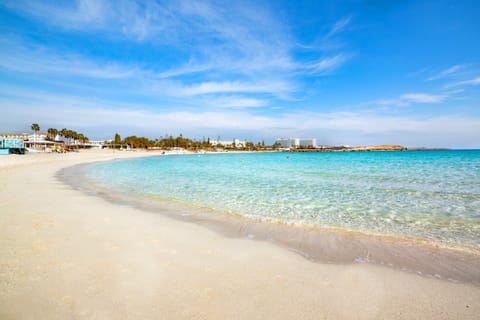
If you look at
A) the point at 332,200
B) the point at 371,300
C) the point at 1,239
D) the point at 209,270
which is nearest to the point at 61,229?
the point at 1,239

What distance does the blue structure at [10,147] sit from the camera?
156 feet

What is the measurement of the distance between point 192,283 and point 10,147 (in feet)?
234

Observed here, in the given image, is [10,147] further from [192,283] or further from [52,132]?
[192,283]

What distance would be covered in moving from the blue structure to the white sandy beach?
60548mm

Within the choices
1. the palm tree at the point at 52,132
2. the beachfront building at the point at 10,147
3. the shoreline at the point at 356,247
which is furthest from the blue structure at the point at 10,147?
the shoreline at the point at 356,247

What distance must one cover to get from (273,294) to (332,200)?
7404 mm

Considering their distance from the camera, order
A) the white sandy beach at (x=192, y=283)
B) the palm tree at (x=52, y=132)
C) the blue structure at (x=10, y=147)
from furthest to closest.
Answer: the palm tree at (x=52, y=132), the blue structure at (x=10, y=147), the white sandy beach at (x=192, y=283)

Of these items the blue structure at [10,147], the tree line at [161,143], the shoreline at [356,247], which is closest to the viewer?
the shoreline at [356,247]

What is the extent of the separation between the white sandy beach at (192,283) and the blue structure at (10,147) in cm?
6055

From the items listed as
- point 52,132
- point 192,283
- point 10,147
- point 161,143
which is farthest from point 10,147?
point 161,143

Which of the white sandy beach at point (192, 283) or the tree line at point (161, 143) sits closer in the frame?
the white sandy beach at point (192, 283)

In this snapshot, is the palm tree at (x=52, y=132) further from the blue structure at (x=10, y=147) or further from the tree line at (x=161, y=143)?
the blue structure at (x=10, y=147)

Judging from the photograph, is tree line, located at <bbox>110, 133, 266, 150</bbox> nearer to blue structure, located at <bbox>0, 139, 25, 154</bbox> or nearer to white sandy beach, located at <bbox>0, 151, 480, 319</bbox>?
blue structure, located at <bbox>0, 139, 25, 154</bbox>

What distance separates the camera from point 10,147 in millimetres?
52062
